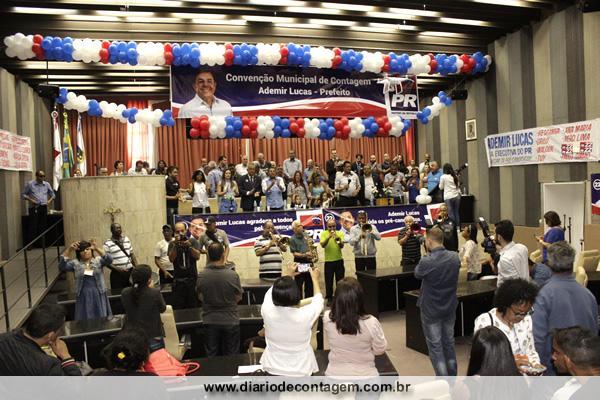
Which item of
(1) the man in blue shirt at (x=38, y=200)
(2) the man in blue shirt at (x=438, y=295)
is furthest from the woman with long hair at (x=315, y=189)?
(2) the man in blue shirt at (x=438, y=295)

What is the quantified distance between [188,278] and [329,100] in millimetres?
5789

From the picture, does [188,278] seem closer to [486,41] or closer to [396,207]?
[396,207]

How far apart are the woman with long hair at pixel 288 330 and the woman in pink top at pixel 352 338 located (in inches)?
9.7

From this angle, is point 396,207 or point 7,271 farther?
point 396,207

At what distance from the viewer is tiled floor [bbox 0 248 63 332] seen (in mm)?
7168

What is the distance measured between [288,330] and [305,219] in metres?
7.81

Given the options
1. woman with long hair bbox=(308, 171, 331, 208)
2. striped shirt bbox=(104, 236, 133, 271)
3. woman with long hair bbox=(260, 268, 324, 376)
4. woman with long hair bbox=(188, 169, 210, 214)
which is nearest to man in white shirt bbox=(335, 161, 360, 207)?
woman with long hair bbox=(308, 171, 331, 208)

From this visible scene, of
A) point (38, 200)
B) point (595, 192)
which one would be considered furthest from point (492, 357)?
point (38, 200)

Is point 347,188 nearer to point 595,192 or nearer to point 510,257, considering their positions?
point 595,192

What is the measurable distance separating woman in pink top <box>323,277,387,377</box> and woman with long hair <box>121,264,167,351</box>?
211 cm

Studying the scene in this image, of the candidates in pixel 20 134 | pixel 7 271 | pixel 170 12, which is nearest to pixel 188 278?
pixel 7 271

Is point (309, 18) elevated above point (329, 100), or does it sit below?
above

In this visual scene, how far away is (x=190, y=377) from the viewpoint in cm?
394

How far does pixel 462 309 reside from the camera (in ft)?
24.8
